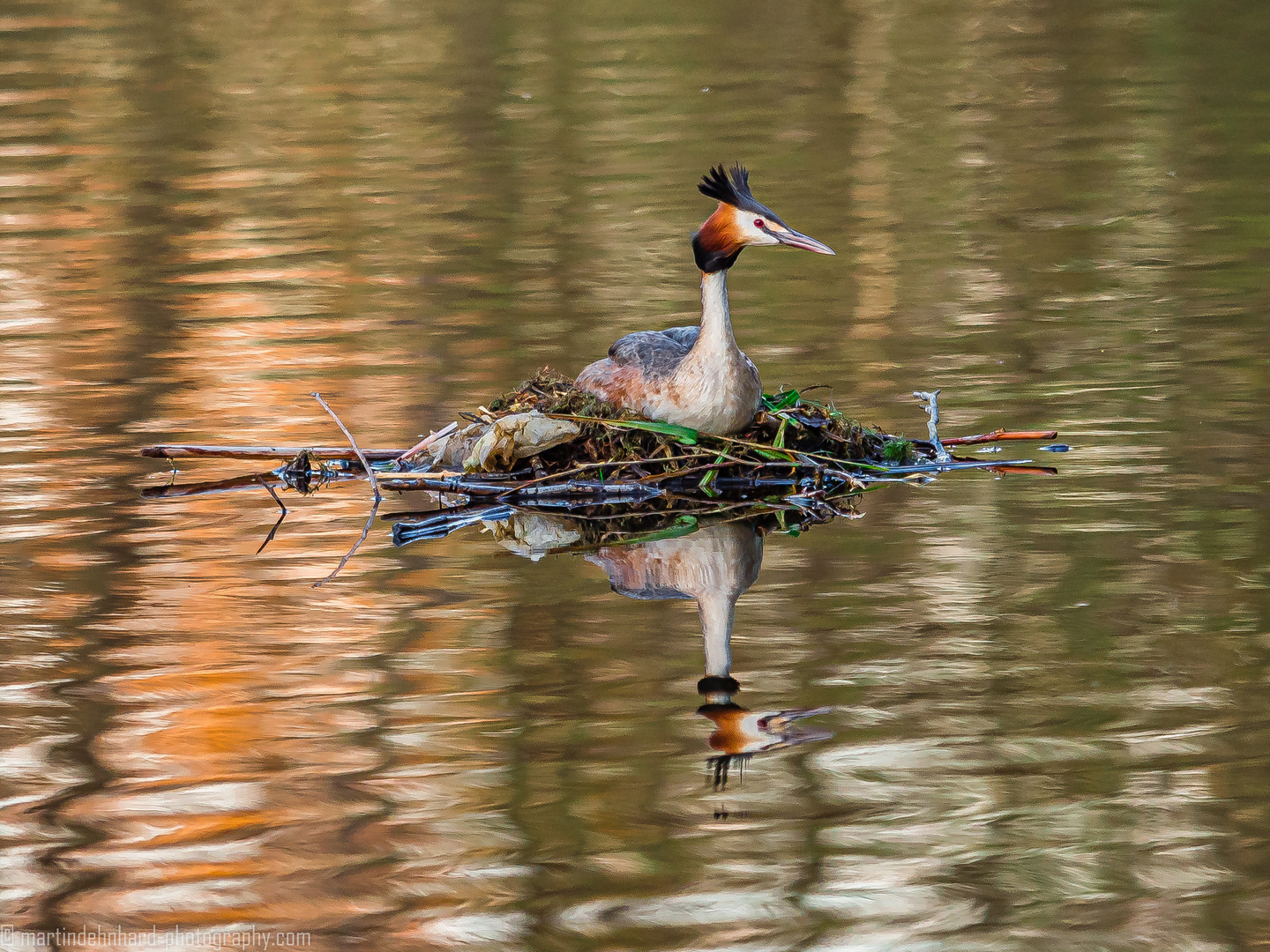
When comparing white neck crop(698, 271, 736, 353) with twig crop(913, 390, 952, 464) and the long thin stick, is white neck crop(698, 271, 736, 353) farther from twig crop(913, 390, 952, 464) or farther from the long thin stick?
the long thin stick

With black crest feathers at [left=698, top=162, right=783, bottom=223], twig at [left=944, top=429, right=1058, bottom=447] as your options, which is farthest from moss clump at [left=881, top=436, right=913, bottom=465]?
black crest feathers at [left=698, top=162, right=783, bottom=223]

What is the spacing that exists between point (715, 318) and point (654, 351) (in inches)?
21.7

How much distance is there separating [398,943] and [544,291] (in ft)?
31.2

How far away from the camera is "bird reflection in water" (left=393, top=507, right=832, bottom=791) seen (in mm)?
6130

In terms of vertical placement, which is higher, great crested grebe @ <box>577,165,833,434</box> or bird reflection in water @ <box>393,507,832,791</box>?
great crested grebe @ <box>577,165,833,434</box>

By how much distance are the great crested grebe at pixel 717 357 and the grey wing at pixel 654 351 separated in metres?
0.02

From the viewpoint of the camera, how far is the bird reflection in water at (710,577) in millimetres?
6130

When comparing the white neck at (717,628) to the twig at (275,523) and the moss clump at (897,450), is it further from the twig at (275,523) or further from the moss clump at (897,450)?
the twig at (275,523)

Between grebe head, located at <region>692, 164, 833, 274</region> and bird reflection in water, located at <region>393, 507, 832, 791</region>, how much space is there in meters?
1.36

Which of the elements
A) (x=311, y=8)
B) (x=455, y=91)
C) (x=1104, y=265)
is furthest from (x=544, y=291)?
(x=311, y=8)

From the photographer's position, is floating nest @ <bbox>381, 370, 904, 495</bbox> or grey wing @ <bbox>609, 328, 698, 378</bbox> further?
grey wing @ <bbox>609, 328, 698, 378</bbox>

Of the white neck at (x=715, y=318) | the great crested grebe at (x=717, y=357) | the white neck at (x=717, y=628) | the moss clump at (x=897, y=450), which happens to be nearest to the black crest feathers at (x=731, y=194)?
the great crested grebe at (x=717, y=357)

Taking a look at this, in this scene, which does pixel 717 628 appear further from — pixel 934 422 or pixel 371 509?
pixel 934 422

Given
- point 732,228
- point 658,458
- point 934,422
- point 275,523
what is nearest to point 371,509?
point 275,523
